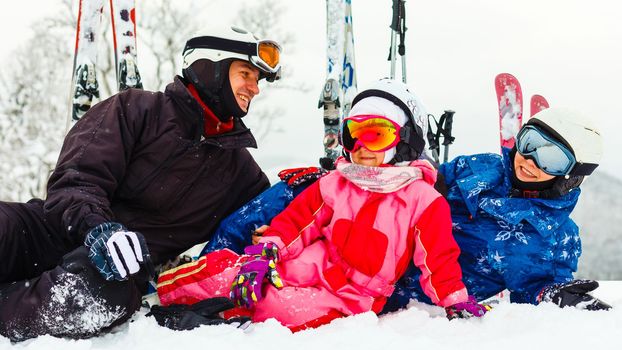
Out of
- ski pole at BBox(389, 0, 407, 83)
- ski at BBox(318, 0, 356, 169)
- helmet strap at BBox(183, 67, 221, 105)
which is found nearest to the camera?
helmet strap at BBox(183, 67, 221, 105)

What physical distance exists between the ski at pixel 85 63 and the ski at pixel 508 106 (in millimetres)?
3153

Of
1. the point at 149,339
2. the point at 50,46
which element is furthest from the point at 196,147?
the point at 50,46

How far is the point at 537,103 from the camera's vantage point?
3670mm

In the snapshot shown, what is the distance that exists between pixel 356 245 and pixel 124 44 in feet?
9.91

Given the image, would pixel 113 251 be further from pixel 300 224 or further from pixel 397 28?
pixel 397 28

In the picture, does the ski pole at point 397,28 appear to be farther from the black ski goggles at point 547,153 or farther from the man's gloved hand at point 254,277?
the man's gloved hand at point 254,277

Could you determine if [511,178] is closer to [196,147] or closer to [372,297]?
[372,297]

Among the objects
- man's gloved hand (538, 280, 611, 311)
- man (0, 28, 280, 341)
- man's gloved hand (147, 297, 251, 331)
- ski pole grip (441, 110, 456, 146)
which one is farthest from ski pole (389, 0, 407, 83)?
man's gloved hand (147, 297, 251, 331)

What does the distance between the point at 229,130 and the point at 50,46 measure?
11.3 metres

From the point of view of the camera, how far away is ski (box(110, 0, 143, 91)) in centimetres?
428

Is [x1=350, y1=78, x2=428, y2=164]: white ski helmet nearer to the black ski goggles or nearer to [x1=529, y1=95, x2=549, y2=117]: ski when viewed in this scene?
the black ski goggles

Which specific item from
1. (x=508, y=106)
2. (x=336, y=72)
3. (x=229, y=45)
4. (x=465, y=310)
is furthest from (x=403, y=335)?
(x=336, y=72)

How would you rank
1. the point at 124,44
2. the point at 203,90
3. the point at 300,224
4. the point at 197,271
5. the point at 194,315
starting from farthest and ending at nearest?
the point at 124,44
the point at 203,90
the point at 300,224
the point at 197,271
the point at 194,315

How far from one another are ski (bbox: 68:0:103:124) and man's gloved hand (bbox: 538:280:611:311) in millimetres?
3561
